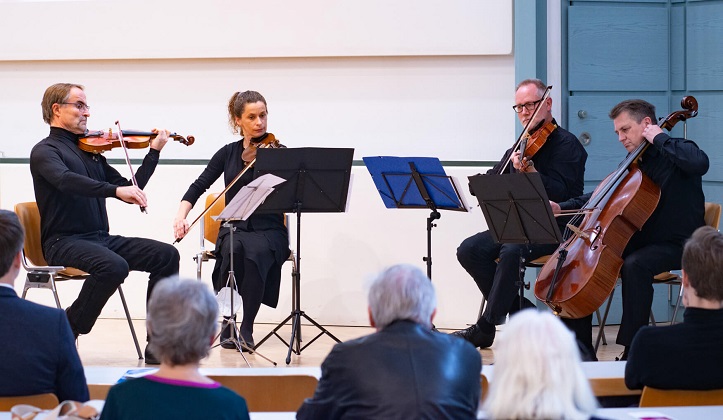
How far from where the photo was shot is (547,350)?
4.82 ft

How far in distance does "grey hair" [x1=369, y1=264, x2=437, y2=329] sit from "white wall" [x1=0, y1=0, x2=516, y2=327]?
323cm

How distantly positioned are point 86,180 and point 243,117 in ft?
2.91

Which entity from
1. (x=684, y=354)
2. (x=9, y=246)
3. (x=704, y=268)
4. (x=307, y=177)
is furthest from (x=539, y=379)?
(x=307, y=177)

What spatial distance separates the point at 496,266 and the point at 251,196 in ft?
4.34

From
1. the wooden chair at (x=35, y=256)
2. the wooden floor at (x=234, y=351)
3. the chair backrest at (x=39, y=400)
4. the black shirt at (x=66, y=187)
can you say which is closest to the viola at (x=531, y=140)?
the wooden floor at (x=234, y=351)

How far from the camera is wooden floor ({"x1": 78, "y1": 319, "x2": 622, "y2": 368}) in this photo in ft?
14.1

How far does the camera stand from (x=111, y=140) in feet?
14.7

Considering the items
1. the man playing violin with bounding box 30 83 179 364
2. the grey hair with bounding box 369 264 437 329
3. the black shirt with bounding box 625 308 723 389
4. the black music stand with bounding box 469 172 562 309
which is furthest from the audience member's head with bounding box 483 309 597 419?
the man playing violin with bounding box 30 83 179 364

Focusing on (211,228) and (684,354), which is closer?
(684,354)

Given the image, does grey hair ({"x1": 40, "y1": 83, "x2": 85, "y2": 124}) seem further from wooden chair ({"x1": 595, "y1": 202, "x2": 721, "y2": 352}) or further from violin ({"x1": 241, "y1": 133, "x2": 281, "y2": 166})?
wooden chair ({"x1": 595, "y1": 202, "x2": 721, "y2": 352})

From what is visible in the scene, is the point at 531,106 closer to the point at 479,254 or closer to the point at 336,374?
the point at 479,254

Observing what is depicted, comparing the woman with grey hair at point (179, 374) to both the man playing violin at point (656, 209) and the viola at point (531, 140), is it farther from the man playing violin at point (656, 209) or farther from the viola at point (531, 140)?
the viola at point (531, 140)

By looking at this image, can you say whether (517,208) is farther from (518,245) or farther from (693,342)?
(693,342)

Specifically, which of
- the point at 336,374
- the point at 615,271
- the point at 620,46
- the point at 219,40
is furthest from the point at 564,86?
the point at 336,374
